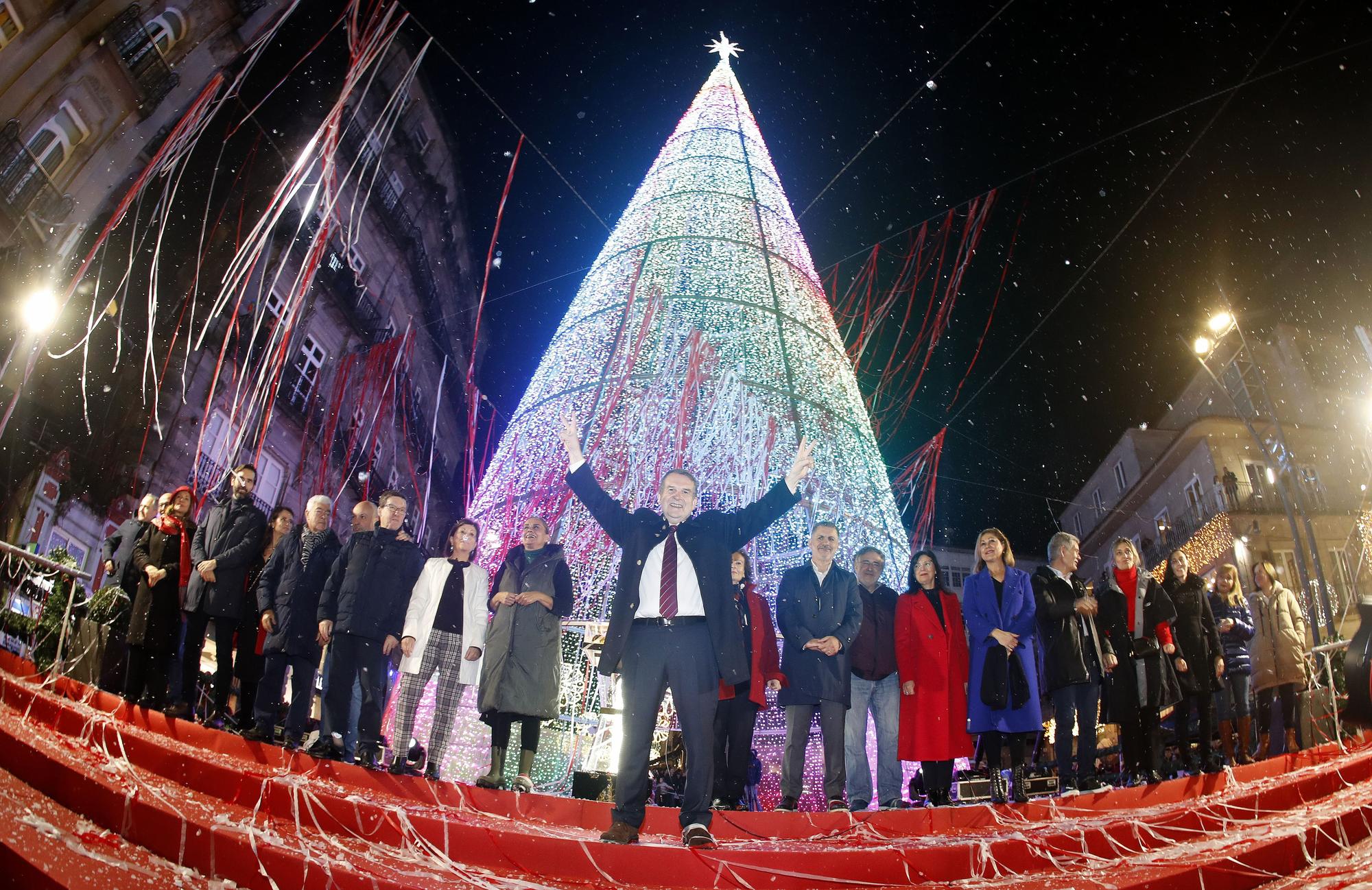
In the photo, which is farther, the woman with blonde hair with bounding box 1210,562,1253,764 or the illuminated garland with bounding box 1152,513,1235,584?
the illuminated garland with bounding box 1152,513,1235,584

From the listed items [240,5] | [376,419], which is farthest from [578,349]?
[376,419]

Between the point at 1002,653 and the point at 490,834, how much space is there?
300cm

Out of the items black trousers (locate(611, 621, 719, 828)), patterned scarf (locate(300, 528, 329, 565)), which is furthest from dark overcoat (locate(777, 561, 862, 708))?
patterned scarf (locate(300, 528, 329, 565))

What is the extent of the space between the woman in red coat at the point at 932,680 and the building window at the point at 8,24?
13338mm

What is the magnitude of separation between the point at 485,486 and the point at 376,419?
1513cm

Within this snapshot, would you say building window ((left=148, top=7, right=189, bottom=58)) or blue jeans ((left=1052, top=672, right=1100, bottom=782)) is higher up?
building window ((left=148, top=7, right=189, bottom=58))

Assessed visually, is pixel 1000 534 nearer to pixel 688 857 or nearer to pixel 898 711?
pixel 898 711

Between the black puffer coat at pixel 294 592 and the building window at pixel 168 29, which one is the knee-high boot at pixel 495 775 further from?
the building window at pixel 168 29

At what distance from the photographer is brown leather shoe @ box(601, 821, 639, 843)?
273 centimetres

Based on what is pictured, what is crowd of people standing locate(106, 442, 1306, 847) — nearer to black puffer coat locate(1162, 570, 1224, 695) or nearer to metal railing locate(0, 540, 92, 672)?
black puffer coat locate(1162, 570, 1224, 695)

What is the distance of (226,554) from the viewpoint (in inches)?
186

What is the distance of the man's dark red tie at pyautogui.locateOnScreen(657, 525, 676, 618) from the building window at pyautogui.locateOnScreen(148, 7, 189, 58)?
14.7m

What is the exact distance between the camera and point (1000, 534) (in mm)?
4770

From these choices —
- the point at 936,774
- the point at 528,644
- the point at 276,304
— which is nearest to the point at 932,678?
the point at 936,774
